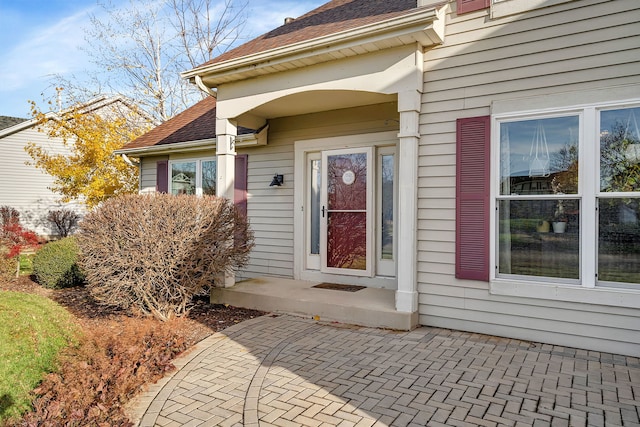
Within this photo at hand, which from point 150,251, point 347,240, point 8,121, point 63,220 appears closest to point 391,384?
point 150,251

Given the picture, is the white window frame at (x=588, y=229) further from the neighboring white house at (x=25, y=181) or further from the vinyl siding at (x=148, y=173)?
the neighboring white house at (x=25, y=181)

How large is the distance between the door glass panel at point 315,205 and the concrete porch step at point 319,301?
655mm

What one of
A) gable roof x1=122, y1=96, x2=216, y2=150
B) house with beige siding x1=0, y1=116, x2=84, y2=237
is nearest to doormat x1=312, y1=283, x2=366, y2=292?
gable roof x1=122, y1=96, x2=216, y2=150

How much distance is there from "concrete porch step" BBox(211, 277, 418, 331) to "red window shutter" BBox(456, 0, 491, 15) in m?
3.32

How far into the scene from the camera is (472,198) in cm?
443

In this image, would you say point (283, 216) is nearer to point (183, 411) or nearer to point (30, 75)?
point (183, 411)

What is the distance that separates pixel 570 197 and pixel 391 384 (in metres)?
2.47

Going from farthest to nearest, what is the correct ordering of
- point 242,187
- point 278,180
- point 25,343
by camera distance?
point 242,187
point 278,180
point 25,343

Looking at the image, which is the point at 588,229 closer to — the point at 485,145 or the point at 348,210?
the point at 485,145

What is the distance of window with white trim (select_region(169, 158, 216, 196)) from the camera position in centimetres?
832

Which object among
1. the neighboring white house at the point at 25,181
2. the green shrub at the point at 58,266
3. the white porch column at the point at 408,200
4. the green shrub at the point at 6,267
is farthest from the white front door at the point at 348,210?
the neighboring white house at the point at 25,181

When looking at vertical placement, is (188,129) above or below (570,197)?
above

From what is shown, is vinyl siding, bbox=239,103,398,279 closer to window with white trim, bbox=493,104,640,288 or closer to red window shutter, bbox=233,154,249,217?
red window shutter, bbox=233,154,249,217

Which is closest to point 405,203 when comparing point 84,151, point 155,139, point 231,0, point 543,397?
point 543,397
